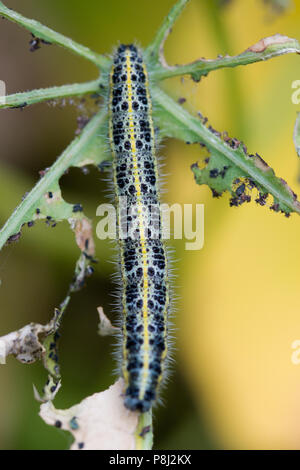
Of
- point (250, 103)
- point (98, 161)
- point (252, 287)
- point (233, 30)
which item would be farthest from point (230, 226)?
point (233, 30)

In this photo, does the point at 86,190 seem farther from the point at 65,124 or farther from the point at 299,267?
the point at 299,267

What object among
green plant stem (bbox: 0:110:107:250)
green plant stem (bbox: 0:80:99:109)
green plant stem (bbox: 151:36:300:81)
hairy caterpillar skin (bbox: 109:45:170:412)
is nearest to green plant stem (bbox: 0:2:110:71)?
green plant stem (bbox: 0:80:99:109)

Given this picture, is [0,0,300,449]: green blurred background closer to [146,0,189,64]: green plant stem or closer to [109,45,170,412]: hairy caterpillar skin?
[146,0,189,64]: green plant stem

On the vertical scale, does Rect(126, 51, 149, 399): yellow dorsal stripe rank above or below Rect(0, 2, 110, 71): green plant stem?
below

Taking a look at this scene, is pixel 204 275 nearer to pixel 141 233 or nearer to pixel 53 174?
pixel 141 233

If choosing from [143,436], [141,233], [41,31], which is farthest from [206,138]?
[143,436]

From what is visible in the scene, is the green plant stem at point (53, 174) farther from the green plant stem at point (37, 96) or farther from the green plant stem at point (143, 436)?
the green plant stem at point (143, 436)

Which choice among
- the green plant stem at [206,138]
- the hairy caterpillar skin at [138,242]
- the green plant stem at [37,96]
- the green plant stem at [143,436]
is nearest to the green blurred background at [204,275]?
the green plant stem at [206,138]
